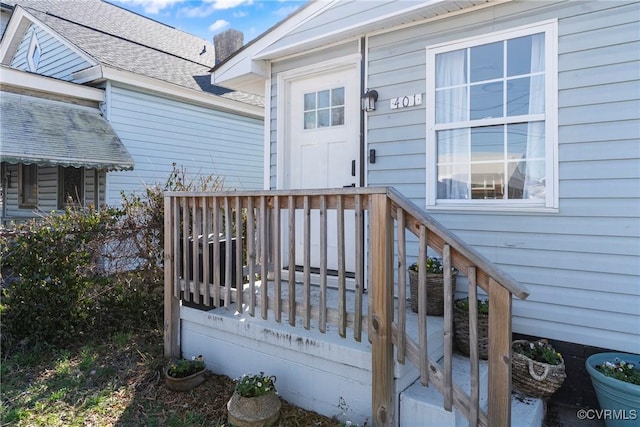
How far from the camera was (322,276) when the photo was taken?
2.41 meters

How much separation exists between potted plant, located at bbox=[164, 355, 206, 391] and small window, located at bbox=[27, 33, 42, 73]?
9.40m

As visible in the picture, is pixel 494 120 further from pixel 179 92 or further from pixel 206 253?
pixel 179 92

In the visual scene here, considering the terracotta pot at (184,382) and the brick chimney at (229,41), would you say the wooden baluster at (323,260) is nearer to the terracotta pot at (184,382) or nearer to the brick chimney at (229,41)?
the terracotta pot at (184,382)

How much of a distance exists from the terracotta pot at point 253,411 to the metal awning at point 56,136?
224 inches

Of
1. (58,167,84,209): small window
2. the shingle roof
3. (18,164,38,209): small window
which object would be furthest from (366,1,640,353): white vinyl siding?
(18,164,38,209): small window

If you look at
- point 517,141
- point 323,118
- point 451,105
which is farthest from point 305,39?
point 517,141

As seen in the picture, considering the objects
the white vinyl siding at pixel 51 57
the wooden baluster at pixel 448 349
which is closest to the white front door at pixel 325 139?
the wooden baluster at pixel 448 349

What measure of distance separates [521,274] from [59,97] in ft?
26.1

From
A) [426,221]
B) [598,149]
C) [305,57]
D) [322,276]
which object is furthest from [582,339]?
[305,57]

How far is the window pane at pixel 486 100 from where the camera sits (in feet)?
10.2

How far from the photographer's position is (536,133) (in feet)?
9.74

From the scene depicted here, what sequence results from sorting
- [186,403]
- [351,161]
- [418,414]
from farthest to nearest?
[351,161] → [186,403] → [418,414]

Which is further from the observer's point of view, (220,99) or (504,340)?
(220,99)

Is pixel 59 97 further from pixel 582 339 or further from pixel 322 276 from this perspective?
pixel 582 339
